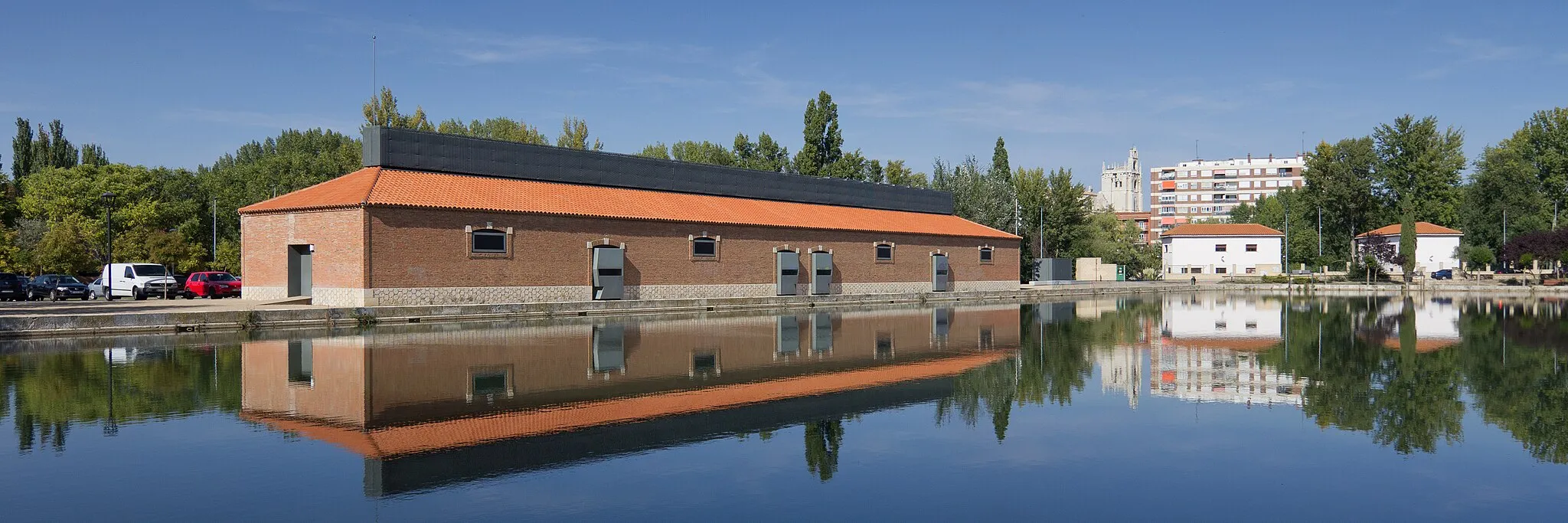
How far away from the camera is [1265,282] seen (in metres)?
73.7

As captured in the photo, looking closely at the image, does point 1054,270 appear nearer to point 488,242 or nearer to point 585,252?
point 585,252

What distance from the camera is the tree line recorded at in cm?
8400

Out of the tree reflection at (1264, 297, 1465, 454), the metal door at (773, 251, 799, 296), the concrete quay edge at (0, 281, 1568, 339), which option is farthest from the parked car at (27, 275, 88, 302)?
the tree reflection at (1264, 297, 1465, 454)

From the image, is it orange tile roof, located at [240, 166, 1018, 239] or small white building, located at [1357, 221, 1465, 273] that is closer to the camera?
orange tile roof, located at [240, 166, 1018, 239]

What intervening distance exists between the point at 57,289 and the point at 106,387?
31.2 metres

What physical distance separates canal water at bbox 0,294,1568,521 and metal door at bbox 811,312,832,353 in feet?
0.67

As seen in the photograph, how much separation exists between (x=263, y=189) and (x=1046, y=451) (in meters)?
66.6

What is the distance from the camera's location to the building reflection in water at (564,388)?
10.5m

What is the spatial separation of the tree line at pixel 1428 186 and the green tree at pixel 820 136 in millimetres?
42659

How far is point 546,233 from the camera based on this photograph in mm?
35656

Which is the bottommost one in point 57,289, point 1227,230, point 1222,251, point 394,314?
point 394,314

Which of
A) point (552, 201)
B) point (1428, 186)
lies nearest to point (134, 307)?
point (552, 201)

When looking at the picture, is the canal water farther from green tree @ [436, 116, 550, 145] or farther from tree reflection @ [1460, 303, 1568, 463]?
green tree @ [436, 116, 550, 145]

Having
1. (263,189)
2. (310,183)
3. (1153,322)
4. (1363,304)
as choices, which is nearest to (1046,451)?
(1153,322)
